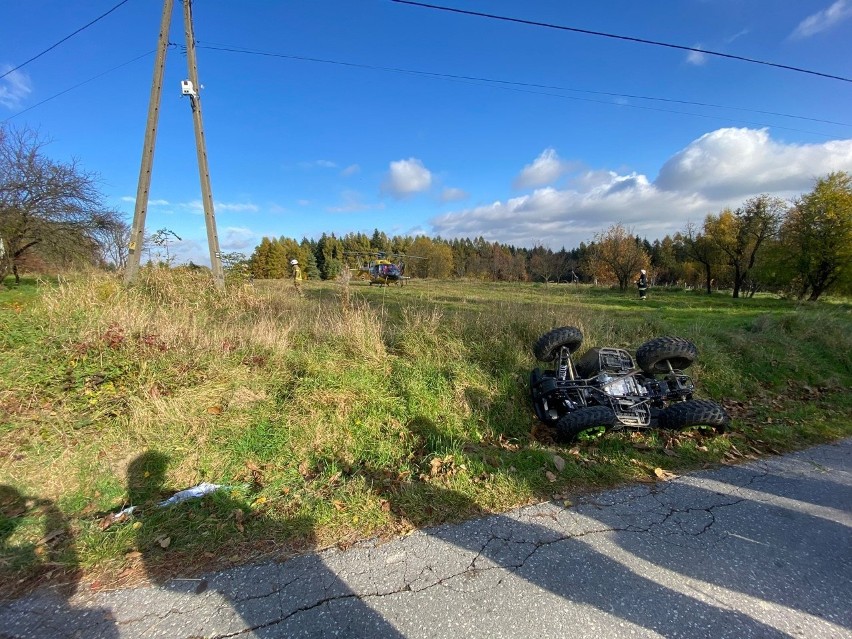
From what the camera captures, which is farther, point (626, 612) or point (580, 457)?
point (580, 457)

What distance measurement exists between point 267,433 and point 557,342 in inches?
156

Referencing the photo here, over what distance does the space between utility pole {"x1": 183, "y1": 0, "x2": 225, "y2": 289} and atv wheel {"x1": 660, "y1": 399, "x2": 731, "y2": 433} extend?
8.85 meters

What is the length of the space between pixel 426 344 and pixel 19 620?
4.78 m

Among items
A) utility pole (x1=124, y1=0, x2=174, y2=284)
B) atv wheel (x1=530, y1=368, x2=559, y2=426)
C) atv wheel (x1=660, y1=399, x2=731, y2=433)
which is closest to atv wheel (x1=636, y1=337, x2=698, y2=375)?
atv wheel (x1=660, y1=399, x2=731, y2=433)

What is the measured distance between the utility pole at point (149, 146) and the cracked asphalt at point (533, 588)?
7254mm

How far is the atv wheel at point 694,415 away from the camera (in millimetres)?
4066

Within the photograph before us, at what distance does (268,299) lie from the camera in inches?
323

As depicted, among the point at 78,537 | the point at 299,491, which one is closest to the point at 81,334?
the point at 78,537

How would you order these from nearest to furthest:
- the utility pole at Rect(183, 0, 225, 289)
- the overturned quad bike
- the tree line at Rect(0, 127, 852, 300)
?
the overturned quad bike
the utility pole at Rect(183, 0, 225, 289)
the tree line at Rect(0, 127, 852, 300)

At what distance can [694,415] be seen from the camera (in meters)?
4.08

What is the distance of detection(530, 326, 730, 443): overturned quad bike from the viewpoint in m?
4.06

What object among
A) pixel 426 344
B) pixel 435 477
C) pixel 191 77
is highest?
pixel 191 77

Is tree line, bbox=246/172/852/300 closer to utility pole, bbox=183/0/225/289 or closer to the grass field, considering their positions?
utility pole, bbox=183/0/225/289

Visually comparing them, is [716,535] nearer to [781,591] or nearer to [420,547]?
[781,591]
